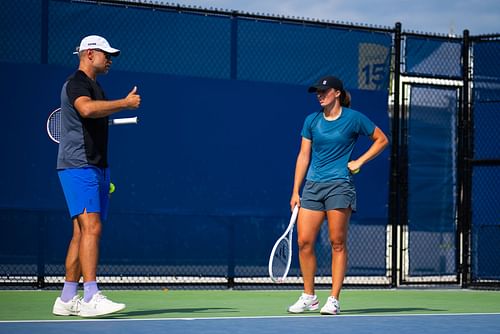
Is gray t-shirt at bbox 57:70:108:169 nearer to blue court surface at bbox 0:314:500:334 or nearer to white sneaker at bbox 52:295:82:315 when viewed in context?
white sneaker at bbox 52:295:82:315

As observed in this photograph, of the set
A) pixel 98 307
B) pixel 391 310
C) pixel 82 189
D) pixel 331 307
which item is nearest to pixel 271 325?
pixel 331 307

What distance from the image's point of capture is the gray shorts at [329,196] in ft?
24.5

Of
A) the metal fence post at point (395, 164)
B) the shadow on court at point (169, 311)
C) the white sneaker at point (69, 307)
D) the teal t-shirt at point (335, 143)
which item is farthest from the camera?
the metal fence post at point (395, 164)

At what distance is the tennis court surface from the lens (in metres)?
6.25

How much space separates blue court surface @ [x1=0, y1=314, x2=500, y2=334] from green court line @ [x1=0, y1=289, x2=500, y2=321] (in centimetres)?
44

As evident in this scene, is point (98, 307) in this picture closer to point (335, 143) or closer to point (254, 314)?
point (254, 314)

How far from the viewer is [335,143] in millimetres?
7520

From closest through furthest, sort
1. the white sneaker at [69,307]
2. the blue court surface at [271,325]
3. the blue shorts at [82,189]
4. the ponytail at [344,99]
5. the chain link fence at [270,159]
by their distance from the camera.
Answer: the blue court surface at [271,325]
the blue shorts at [82,189]
the white sneaker at [69,307]
the ponytail at [344,99]
the chain link fence at [270,159]

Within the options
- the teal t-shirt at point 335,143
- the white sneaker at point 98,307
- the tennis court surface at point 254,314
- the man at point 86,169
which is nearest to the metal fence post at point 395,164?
the tennis court surface at point 254,314

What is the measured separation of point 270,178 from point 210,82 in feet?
3.90

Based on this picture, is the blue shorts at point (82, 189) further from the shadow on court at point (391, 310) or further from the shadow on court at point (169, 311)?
the shadow on court at point (391, 310)

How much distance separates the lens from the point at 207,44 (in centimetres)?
1042

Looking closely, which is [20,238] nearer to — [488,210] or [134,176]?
[134,176]

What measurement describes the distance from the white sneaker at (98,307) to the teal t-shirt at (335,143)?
1.89 m
